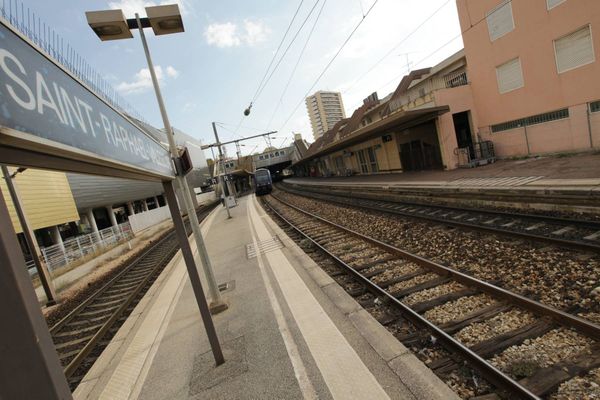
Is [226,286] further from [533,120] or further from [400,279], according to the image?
[533,120]

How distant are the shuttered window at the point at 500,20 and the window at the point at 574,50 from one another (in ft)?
9.61

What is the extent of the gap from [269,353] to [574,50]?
59.5 feet

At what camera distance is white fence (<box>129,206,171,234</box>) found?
25.7m

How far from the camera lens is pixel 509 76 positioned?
16844 millimetres

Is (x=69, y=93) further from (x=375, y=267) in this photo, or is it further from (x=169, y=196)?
(x=375, y=267)

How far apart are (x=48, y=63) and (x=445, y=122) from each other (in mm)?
20951

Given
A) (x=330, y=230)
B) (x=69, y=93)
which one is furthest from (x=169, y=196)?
(x=330, y=230)

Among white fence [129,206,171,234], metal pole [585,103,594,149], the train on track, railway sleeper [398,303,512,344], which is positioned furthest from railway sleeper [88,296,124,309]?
the train on track

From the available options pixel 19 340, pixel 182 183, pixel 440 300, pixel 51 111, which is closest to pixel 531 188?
pixel 440 300

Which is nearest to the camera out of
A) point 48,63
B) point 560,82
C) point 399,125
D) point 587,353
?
point 48,63

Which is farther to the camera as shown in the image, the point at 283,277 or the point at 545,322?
the point at 283,277

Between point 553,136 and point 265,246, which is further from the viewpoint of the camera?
point 553,136

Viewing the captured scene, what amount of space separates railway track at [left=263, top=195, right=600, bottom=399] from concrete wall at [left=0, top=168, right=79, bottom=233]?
21.6 meters

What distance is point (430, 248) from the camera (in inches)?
277
